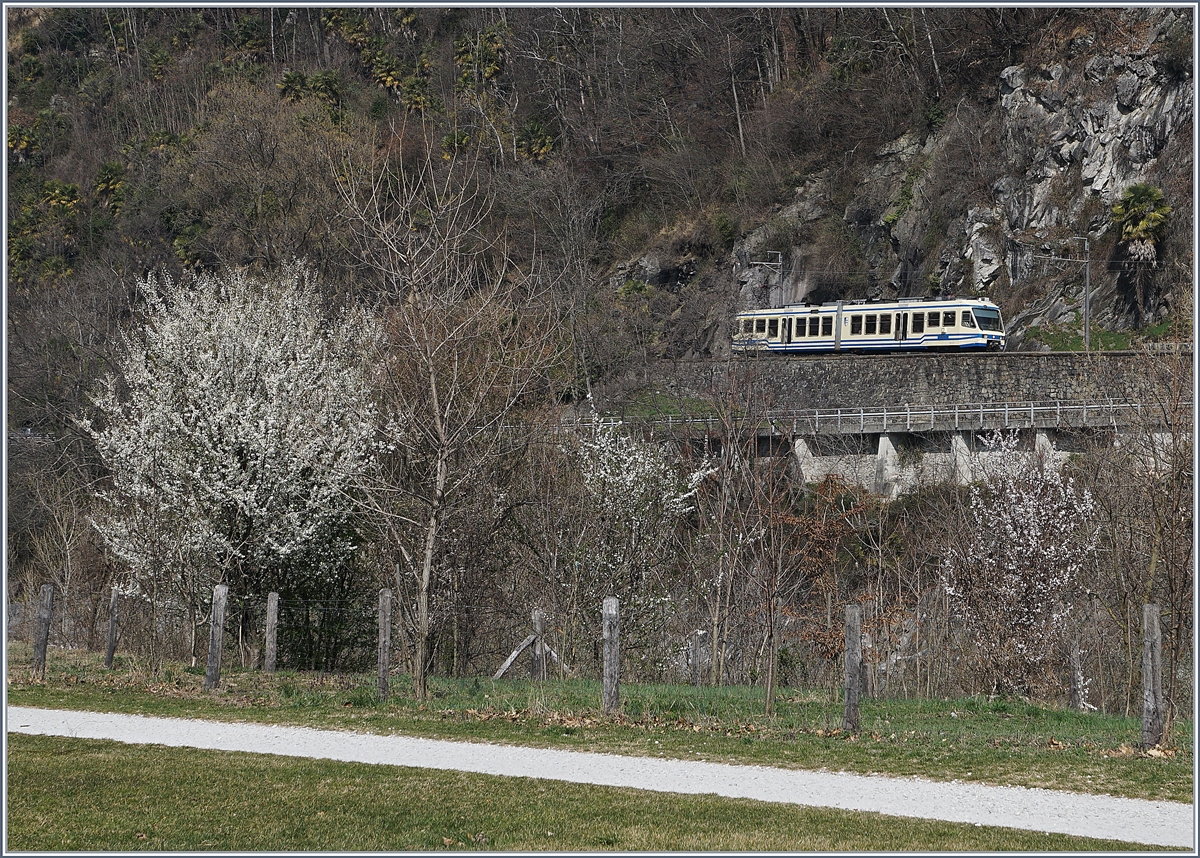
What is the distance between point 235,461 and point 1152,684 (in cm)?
1553

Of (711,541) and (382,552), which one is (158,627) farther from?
(711,541)

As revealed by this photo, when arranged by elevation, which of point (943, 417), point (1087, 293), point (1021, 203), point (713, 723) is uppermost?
point (1021, 203)

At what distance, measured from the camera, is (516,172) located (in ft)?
176

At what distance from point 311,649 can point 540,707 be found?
915 cm

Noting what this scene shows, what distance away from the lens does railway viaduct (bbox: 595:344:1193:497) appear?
33.2 meters

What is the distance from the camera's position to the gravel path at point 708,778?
820 centimetres

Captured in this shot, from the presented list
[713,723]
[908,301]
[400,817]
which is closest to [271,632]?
[713,723]

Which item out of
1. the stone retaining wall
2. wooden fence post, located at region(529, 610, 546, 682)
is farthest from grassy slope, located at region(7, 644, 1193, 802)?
the stone retaining wall

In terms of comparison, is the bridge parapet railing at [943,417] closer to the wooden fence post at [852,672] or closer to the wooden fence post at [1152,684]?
the wooden fence post at [852,672]

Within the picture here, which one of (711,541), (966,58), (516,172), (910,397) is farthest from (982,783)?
(966,58)

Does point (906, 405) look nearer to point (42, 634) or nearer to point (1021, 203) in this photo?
point (1021, 203)

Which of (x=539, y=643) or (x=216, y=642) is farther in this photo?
(x=539, y=643)

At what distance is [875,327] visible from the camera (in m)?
45.0

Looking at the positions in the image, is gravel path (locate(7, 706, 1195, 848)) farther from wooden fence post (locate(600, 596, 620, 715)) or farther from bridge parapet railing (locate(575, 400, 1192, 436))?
bridge parapet railing (locate(575, 400, 1192, 436))
